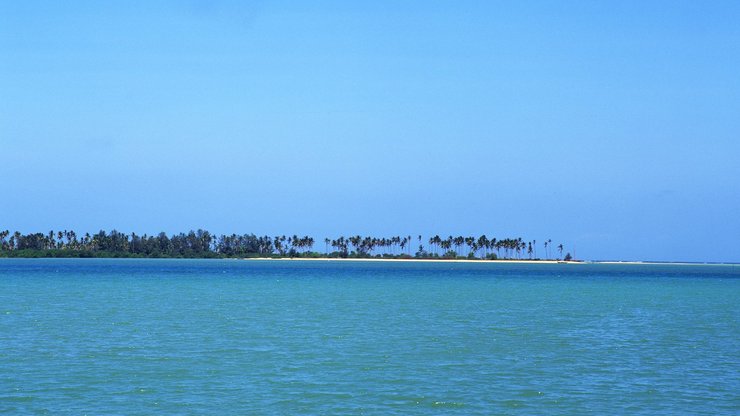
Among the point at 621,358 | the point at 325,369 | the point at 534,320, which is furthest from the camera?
the point at 534,320

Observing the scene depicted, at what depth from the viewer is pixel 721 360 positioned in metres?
39.5

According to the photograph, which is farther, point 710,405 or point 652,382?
point 652,382

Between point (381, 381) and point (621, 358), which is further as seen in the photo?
point (621, 358)

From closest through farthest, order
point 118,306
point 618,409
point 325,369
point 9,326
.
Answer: point 618,409, point 325,369, point 9,326, point 118,306

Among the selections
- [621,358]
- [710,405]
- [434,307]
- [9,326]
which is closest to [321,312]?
[434,307]

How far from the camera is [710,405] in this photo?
93.6 ft

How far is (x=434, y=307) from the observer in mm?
75875

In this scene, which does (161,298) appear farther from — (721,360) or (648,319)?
(721,360)

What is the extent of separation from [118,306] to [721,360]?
169 feet

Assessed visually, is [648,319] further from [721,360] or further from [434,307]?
[721,360]

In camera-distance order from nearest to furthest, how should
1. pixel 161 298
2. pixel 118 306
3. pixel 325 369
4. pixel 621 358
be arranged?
pixel 325 369
pixel 621 358
pixel 118 306
pixel 161 298

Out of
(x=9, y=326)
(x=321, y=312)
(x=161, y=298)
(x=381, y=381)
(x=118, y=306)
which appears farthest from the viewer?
(x=161, y=298)

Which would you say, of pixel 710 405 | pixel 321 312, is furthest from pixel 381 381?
pixel 321 312

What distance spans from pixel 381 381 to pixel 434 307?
43.8m
